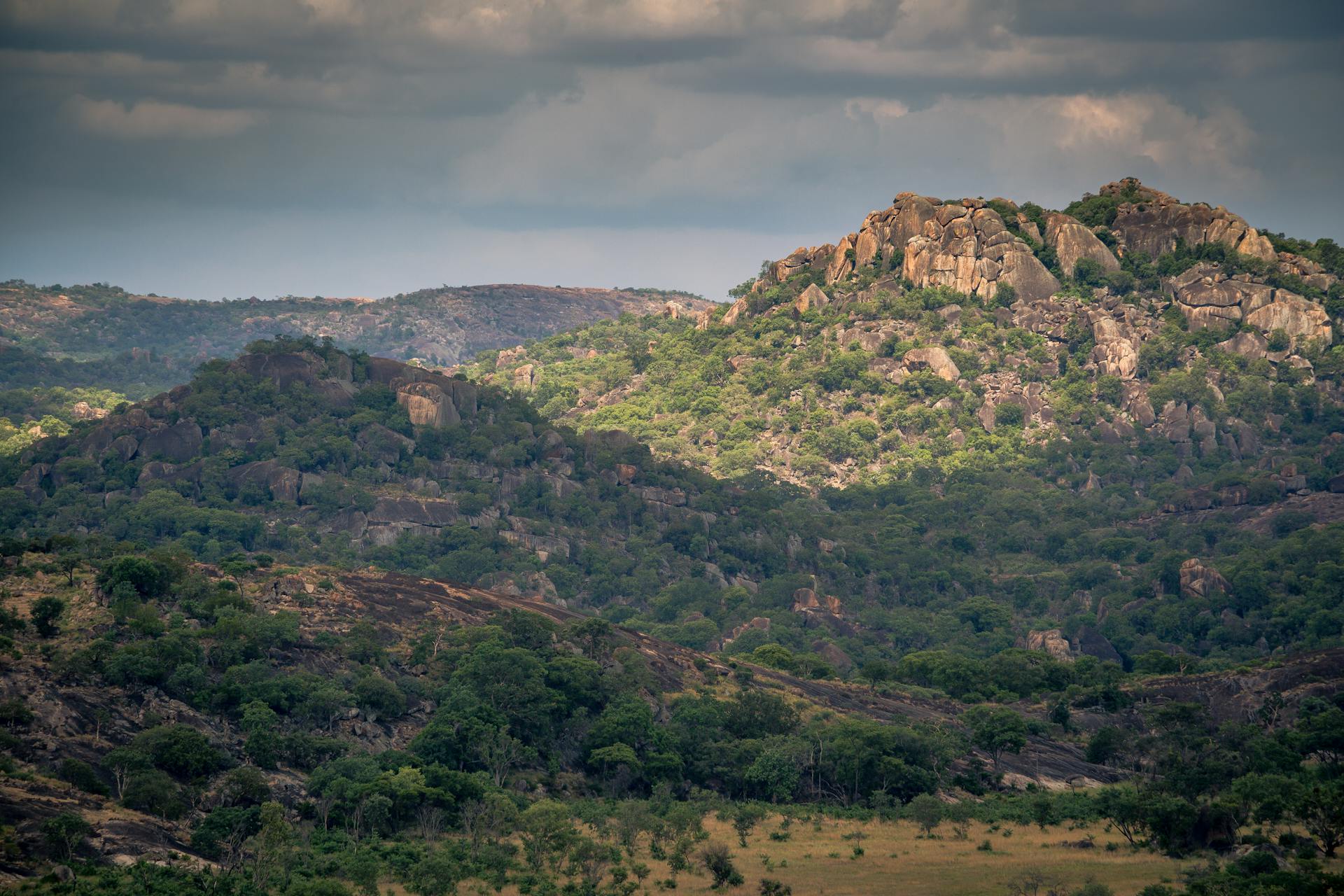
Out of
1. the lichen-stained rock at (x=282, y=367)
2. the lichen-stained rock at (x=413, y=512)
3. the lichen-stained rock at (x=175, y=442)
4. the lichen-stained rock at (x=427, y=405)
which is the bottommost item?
the lichen-stained rock at (x=413, y=512)

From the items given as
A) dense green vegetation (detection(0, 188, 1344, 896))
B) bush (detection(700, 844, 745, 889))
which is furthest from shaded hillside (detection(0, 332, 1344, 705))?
bush (detection(700, 844, 745, 889))

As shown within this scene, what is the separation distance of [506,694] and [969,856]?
30.3 m

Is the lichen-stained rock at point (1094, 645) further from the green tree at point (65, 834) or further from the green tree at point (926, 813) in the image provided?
the green tree at point (65, 834)

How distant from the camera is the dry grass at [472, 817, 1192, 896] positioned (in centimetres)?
6197

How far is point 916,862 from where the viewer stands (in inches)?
2667

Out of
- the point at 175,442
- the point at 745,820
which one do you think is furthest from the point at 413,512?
the point at 745,820

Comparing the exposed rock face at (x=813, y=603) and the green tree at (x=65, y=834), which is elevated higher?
the exposed rock face at (x=813, y=603)

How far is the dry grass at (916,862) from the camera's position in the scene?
62.0m

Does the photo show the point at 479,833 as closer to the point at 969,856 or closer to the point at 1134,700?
the point at 969,856

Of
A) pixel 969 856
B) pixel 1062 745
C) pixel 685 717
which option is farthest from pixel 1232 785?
pixel 685 717

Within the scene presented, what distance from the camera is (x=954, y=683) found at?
11469 cm

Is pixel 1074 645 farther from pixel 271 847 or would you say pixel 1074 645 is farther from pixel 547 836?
pixel 271 847

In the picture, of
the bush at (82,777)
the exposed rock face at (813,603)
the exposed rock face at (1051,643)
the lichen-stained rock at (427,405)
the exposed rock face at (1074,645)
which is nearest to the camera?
the bush at (82,777)

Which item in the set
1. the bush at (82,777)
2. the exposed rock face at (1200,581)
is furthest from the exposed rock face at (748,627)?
the bush at (82,777)
